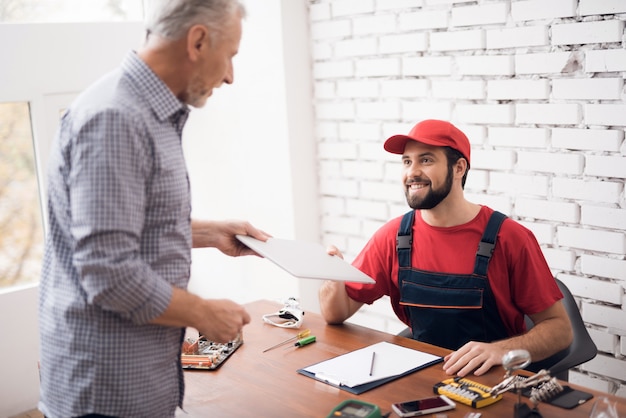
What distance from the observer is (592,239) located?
278 centimetres

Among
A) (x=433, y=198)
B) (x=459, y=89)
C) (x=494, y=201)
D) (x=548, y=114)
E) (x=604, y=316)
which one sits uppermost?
(x=459, y=89)

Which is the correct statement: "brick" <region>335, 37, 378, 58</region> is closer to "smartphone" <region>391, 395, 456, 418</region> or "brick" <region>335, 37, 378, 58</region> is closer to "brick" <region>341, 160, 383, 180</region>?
"brick" <region>341, 160, 383, 180</region>

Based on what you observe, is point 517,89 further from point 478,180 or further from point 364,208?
point 364,208

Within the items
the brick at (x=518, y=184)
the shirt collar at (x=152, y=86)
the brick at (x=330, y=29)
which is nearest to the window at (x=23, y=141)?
the brick at (x=330, y=29)

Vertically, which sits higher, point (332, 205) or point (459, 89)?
point (459, 89)

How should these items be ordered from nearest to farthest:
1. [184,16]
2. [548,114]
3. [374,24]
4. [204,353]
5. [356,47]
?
[184,16], [204,353], [548,114], [374,24], [356,47]

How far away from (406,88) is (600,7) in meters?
0.95

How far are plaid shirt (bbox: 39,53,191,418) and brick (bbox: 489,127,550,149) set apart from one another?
5.49 ft

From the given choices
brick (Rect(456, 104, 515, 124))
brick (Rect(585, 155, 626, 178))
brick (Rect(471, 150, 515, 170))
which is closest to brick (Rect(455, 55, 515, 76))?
brick (Rect(456, 104, 515, 124))

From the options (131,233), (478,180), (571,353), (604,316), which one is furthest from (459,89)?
(131,233)

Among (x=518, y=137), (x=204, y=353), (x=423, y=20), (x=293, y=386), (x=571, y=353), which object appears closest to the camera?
(x=293, y=386)

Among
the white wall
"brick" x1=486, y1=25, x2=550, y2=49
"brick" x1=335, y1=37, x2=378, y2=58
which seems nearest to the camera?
"brick" x1=486, y1=25, x2=550, y2=49

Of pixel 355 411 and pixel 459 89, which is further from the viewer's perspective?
pixel 459 89

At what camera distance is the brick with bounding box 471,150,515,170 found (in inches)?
118
